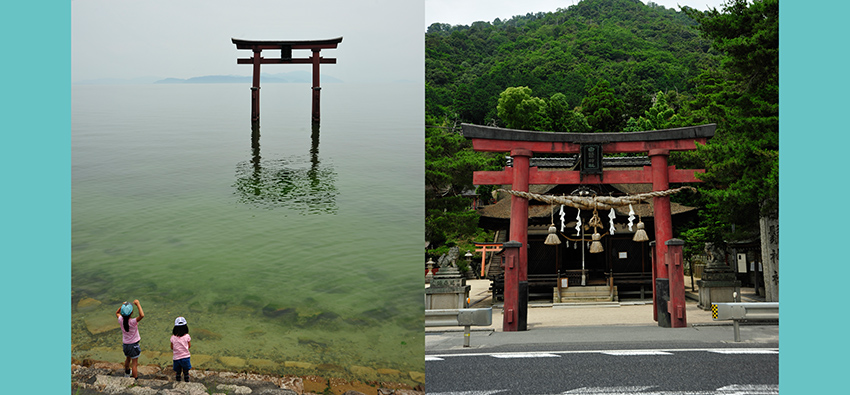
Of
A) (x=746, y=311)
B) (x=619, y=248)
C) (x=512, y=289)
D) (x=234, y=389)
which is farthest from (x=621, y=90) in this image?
(x=234, y=389)

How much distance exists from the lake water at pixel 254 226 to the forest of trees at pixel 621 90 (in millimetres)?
3170

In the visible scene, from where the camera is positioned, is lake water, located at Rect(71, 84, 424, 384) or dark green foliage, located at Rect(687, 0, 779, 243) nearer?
lake water, located at Rect(71, 84, 424, 384)

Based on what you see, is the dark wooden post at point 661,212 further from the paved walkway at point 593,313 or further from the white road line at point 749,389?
the white road line at point 749,389

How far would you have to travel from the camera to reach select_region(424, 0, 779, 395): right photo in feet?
15.1

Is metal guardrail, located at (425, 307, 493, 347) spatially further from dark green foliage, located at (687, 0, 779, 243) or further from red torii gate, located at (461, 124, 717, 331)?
dark green foliage, located at (687, 0, 779, 243)

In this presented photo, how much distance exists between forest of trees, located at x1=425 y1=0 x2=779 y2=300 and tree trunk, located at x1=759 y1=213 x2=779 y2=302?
0.86 ft

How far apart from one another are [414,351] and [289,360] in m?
1.44

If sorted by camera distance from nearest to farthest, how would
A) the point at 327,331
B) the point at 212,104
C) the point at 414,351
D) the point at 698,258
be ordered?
1. the point at 414,351
2. the point at 327,331
3. the point at 212,104
4. the point at 698,258

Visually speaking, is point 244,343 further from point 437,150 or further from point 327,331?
point 437,150

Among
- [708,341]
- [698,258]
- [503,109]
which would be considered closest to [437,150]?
[708,341]

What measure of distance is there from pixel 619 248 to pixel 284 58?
8637mm

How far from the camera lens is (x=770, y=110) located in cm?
703

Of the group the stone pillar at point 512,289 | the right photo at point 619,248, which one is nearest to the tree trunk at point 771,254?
the right photo at point 619,248

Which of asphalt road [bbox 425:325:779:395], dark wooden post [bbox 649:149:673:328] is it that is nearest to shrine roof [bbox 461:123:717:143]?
dark wooden post [bbox 649:149:673:328]
